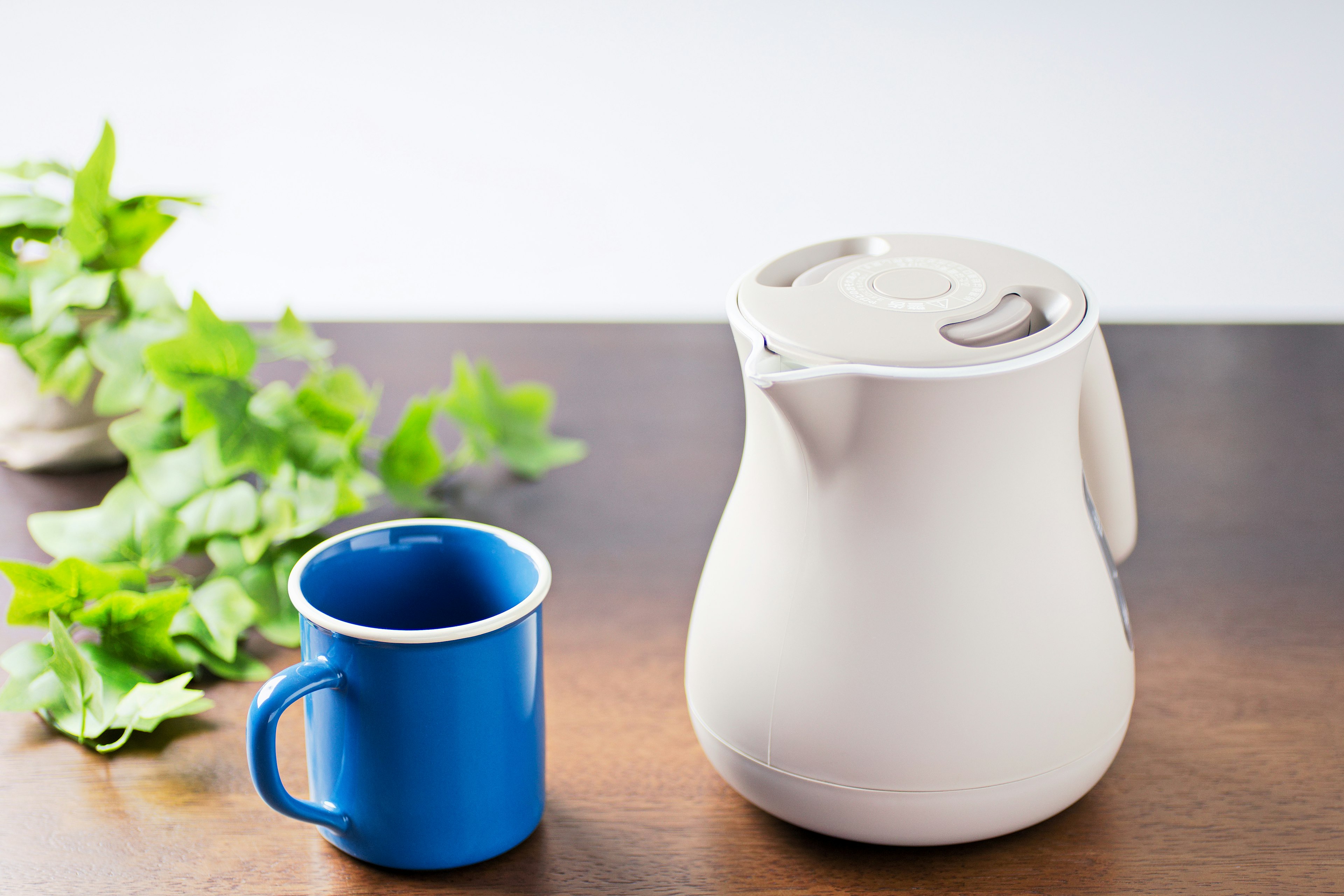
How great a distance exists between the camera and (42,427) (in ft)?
2.06

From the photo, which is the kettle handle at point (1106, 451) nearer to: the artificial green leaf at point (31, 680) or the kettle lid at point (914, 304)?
the kettle lid at point (914, 304)

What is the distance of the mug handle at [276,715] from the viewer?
0.34 m

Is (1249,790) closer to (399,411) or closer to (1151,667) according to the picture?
(1151,667)

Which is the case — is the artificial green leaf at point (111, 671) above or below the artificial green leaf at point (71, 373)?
below

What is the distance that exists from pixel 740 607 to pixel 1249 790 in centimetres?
21

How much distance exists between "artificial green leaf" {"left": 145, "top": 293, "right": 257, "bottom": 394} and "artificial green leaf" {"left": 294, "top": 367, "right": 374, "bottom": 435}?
0.04 metres

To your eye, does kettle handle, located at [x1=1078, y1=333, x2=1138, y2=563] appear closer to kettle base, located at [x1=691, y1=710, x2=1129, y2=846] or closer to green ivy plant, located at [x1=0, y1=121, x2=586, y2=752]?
kettle base, located at [x1=691, y1=710, x2=1129, y2=846]

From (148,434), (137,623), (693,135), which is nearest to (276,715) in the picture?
(137,623)

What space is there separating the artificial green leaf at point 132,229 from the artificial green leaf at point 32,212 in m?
0.02

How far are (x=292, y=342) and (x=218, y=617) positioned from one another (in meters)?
0.19

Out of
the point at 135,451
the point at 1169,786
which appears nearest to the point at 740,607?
the point at 1169,786

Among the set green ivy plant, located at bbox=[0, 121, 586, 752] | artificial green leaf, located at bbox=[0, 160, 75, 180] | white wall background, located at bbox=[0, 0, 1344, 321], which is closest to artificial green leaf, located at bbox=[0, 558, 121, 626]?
green ivy plant, located at bbox=[0, 121, 586, 752]

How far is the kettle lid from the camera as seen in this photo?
329 mm

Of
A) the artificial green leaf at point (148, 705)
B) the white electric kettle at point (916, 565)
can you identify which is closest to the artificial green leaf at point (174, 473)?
the artificial green leaf at point (148, 705)
